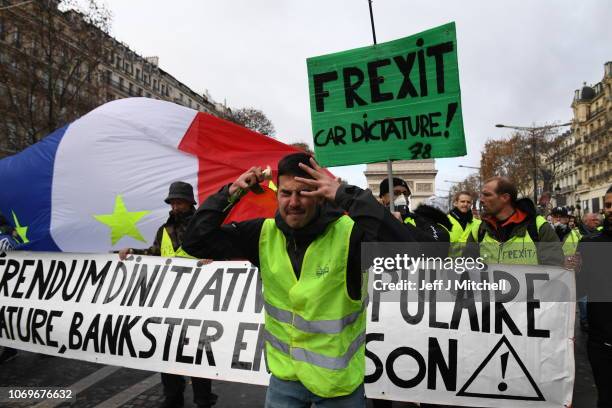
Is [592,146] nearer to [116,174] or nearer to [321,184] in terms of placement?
[116,174]

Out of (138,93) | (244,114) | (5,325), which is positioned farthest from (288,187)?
(138,93)

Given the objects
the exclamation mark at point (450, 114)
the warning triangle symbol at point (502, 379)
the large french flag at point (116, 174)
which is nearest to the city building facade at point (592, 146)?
the exclamation mark at point (450, 114)

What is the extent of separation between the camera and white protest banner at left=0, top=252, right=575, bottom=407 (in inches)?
132

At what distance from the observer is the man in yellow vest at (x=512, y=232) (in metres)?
3.71

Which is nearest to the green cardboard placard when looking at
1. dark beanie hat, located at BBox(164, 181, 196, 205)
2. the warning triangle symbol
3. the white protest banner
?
the white protest banner

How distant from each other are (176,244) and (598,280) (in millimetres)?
3439

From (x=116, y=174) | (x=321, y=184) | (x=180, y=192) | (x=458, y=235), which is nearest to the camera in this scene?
(x=321, y=184)

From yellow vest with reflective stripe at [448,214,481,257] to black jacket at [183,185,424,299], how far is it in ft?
7.07

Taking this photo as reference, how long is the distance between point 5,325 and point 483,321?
442cm

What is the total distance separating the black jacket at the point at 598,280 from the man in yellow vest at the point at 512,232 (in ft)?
0.71

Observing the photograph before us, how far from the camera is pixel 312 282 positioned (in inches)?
85.4

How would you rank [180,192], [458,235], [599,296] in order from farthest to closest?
1. [458,235]
2. [180,192]
3. [599,296]

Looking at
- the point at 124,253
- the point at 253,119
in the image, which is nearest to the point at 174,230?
the point at 124,253

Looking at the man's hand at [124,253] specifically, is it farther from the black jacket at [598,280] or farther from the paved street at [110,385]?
the black jacket at [598,280]
